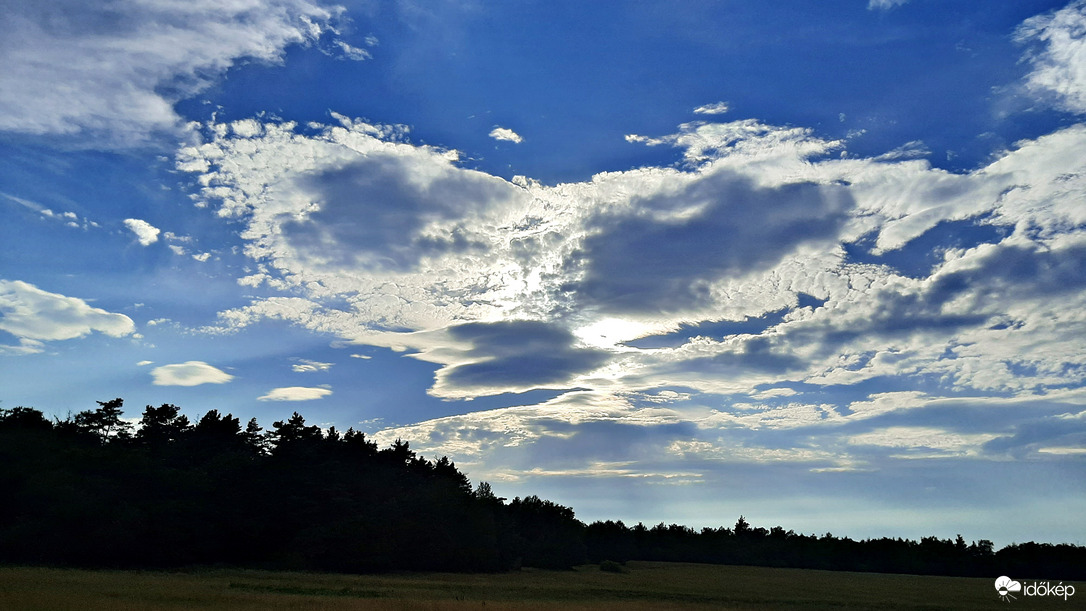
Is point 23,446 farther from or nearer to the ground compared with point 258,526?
farther from the ground

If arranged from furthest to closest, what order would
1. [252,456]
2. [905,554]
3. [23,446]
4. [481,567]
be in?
[905,554] < [481,567] < [252,456] < [23,446]

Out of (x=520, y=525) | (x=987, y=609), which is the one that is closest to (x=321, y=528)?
(x=987, y=609)

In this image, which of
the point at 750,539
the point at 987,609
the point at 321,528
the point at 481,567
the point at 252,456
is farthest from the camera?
the point at 750,539

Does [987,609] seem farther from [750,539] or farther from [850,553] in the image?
[750,539]

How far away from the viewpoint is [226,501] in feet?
238

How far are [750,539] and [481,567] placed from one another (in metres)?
130

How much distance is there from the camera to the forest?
57.3 m

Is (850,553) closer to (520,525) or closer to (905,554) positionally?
(905,554)

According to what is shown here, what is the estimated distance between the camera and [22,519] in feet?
188

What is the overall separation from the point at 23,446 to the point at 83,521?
36.1ft

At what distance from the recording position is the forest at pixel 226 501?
5731 centimetres

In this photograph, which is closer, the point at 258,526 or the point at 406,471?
the point at 258,526

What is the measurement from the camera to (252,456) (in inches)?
3137

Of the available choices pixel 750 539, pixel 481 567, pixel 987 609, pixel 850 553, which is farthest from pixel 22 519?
pixel 750 539
